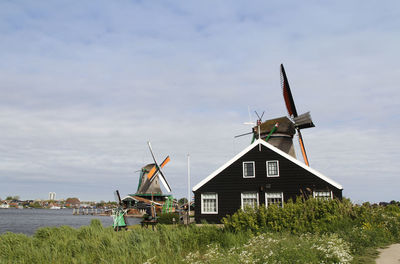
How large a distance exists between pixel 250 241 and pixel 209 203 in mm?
13712

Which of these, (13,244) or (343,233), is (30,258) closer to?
(13,244)

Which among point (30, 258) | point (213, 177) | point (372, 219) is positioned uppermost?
point (213, 177)

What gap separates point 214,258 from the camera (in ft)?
36.0

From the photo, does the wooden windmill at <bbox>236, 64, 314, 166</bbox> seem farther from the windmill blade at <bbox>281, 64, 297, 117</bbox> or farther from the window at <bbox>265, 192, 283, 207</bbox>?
the window at <bbox>265, 192, 283, 207</bbox>

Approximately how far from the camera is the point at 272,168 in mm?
26438

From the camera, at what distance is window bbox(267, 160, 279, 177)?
26281 millimetres

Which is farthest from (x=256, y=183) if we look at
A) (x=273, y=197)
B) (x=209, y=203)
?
(x=209, y=203)

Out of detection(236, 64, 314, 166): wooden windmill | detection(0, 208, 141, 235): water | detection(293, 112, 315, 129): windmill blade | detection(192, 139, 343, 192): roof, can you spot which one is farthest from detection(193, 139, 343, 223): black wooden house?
detection(0, 208, 141, 235): water

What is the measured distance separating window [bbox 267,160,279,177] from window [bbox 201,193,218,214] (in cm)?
470

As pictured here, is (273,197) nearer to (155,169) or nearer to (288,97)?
(288,97)

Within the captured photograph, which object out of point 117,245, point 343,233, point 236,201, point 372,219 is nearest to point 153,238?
point 117,245

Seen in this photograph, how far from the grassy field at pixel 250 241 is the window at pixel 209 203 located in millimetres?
9498

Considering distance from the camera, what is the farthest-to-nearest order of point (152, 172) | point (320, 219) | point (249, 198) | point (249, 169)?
point (152, 172) → point (249, 169) → point (249, 198) → point (320, 219)

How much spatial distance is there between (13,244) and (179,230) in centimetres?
818
